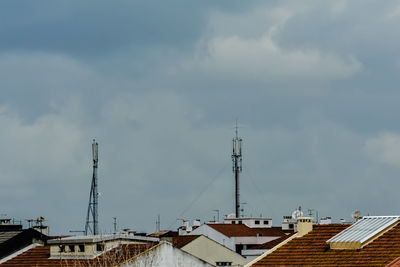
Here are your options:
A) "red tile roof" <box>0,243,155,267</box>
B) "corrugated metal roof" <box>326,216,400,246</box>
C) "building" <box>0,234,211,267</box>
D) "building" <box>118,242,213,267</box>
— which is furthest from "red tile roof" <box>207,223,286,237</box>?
"corrugated metal roof" <box>326,216,400,246</box>

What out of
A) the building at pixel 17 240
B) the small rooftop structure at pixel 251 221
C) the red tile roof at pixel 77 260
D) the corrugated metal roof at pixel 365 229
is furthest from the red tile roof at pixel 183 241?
the small rooftop structure at pixel 251 221

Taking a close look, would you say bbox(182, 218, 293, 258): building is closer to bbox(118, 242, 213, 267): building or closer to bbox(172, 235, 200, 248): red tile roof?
bbox(172, 235, 200, 248): red tile roof

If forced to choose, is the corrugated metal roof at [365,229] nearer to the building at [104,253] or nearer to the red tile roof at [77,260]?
the building at [104,253]

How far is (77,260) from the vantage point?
74.5 metres

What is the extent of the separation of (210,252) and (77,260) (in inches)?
734

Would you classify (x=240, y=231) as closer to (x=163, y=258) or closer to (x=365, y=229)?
(x=163, y=258)

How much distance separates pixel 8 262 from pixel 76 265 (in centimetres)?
815

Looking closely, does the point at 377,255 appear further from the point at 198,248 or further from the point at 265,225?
the point at 265,225

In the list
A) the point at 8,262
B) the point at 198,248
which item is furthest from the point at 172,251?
the point at 198,248

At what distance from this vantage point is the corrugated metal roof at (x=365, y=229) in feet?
193

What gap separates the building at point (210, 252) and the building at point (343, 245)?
24845 millimetres

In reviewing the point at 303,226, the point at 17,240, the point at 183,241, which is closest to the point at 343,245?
the point at 303,226

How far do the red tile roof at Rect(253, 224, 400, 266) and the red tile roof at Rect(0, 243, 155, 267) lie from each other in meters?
10.3

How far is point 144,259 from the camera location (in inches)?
2709
